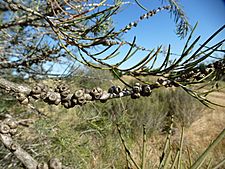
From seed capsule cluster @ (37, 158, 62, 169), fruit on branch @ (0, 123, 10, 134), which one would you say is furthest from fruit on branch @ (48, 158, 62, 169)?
fruit on branch @ (0, 123, 10, 134)

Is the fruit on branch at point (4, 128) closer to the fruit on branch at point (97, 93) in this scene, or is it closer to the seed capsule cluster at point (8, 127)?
the seed capsule cluster at point (8, 127)

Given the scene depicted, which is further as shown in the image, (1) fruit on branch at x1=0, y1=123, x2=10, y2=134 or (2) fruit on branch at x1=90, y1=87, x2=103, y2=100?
(2) fruit on branch at x1=90, y1=87, x2=103, y2=100

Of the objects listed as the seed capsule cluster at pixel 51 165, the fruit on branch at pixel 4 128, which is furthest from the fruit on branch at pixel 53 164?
the fruit on branch at pixel 4 128

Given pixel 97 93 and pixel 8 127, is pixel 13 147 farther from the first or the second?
pixel 97 93

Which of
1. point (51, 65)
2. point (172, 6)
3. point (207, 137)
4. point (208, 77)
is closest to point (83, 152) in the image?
point (51, 65)

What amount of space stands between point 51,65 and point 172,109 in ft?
18.8

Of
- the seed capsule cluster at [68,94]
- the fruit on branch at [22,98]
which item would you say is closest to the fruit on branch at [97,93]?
the seed capsule cluster at [68,94]

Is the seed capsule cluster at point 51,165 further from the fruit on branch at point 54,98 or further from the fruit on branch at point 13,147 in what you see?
the fruit on branch at point 54,98

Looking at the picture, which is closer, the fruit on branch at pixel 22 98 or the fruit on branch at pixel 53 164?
the fruit on branch at pixel 53 164

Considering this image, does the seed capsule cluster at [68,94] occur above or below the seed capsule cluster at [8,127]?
above

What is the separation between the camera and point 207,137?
5.88m

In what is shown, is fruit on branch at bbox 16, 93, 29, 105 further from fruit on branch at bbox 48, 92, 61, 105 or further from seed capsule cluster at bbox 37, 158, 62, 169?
seed capsule cluster at bbox 37, 158, 62, 169

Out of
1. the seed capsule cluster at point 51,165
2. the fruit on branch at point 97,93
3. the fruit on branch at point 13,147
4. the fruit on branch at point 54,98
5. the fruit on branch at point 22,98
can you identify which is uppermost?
the fruit on branch at point 97,93

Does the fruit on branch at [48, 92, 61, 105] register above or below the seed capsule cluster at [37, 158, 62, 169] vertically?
above
